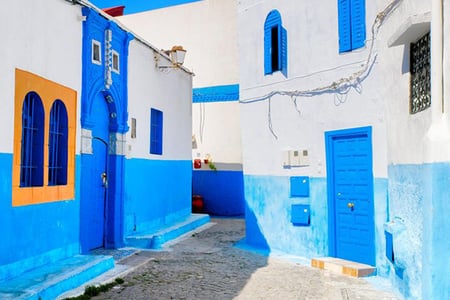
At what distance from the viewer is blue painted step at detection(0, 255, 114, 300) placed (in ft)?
16.4

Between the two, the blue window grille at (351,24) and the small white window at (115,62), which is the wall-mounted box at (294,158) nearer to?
the blue window grille at (351,24)

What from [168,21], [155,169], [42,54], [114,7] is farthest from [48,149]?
[114,7]

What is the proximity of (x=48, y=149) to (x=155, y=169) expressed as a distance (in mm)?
4169

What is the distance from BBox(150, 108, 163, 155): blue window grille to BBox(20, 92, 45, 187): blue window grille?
14.6 ft

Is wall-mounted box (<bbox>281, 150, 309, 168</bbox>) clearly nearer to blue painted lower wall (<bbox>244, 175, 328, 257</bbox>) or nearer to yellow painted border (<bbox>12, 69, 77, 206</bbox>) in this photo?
blue painted lower wall (<bbox>244, 175, 328, 257</bbox>)

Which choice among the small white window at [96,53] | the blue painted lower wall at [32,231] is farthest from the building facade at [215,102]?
the blue painted lower wall at [32,231]

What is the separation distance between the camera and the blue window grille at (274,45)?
8641 millimetres

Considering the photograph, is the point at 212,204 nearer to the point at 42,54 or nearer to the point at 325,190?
the point at 325,190

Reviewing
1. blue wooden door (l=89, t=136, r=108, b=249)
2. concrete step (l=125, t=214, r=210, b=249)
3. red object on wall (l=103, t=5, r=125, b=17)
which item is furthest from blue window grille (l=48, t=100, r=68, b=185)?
red object on wall (l=103, t=5, r=125, b=17)

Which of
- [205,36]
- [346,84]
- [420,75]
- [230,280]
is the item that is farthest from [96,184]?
[205,36]

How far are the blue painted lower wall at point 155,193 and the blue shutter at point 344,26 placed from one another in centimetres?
476

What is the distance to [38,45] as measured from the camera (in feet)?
20.5

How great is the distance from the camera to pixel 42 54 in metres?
6.33

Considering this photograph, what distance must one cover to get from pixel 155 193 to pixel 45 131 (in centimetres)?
449
